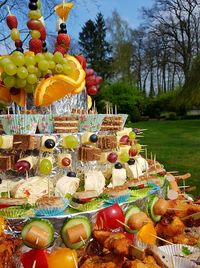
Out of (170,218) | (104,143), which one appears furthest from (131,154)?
(170,218)

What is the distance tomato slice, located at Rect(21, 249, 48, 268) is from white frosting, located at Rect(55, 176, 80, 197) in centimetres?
74

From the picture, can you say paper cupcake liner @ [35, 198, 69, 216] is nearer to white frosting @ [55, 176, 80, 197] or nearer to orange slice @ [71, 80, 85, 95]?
white frosting @ [55, 176, 80, 197]

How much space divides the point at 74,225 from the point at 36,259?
0.36 meters

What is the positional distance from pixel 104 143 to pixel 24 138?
78 cm

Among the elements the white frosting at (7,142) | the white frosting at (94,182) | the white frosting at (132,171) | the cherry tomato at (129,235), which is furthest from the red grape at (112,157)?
the cherry tomato at (129,235)

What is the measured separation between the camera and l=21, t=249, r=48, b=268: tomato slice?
238cm

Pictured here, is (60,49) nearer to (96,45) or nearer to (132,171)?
(132,171)

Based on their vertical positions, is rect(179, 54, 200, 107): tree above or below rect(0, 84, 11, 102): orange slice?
above

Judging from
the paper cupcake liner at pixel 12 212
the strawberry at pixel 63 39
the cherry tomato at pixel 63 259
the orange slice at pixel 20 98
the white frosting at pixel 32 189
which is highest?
the strawberry at pixel 63 39

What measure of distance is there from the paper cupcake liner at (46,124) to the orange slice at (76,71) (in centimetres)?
43

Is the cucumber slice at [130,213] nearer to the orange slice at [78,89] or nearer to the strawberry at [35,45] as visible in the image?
the orange slice at [78,89]

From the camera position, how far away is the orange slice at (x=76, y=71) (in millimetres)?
3811

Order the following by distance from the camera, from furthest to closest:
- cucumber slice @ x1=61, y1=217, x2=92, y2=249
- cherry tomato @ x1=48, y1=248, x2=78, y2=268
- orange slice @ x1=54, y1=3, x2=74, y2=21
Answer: orange slice @ x1=54, y1=3, x2=74, y2=21
cucumber slice @ x1=61, y1=217, x2=92, y2=249
cherry tomato @ x1=48, y1=248, x2=78, y2=268

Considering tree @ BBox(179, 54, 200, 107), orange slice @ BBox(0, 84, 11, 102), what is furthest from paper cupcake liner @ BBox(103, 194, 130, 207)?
tree @ BBox(179, 54, 200, 107)
